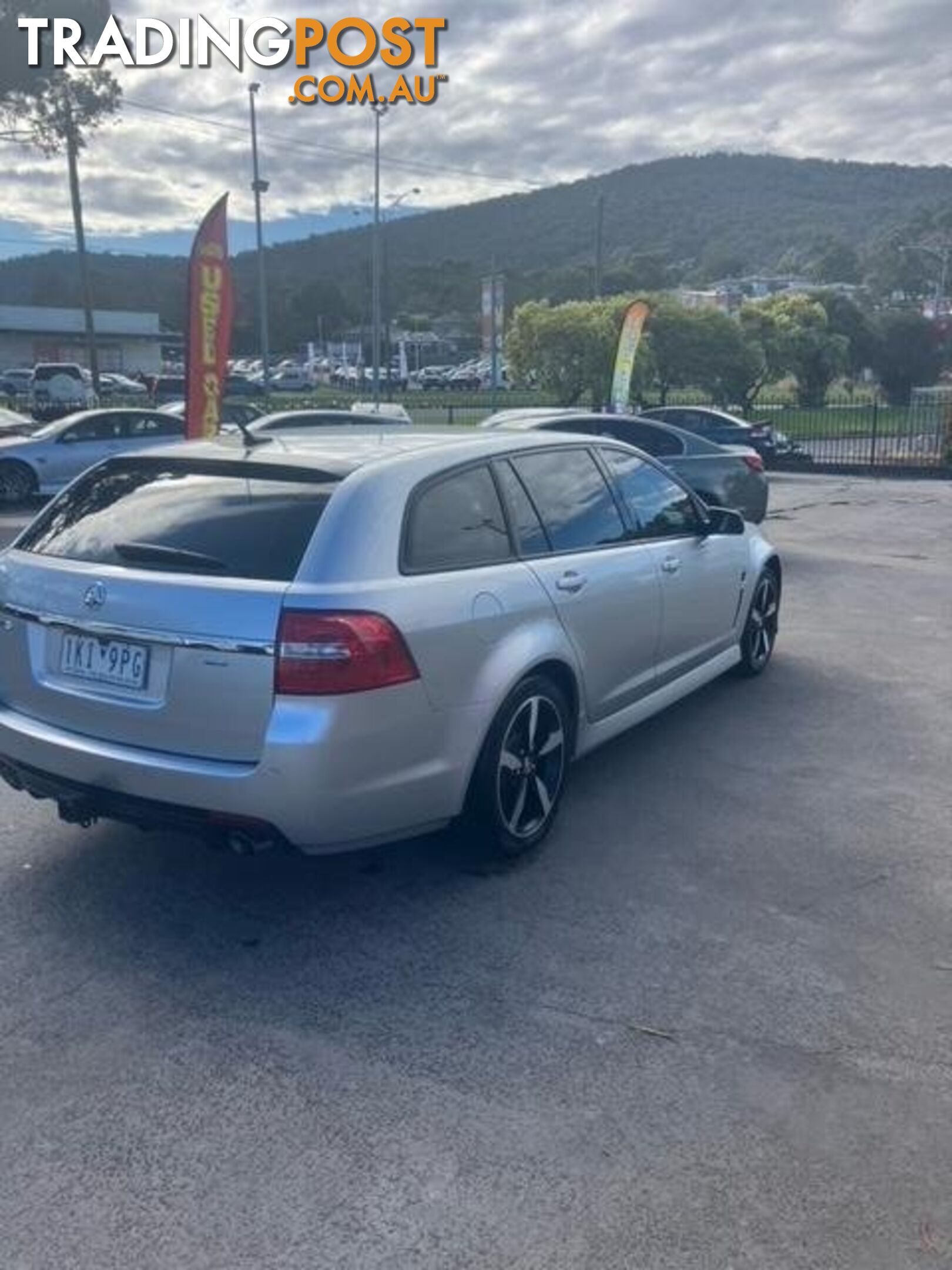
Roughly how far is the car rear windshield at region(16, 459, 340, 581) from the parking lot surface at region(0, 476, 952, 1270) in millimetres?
1173

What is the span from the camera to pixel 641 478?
5566 millimetres

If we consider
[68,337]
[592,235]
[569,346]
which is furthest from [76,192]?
[592,235]

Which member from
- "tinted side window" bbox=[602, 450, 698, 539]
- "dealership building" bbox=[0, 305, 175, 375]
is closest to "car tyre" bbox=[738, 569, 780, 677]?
"tinted side window" bbox=[602, 450, 698, 539]

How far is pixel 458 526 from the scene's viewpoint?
4.16 metres

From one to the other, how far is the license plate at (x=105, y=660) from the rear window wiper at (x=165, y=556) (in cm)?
28

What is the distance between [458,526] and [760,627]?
3.31 metres

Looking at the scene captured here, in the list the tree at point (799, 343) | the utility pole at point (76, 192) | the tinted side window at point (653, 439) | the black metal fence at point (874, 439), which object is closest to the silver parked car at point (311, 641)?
Answer: the tinted side window at point (653, 439)

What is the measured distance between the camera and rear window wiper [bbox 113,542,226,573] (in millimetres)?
3725

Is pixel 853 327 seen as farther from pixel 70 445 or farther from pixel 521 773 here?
pixel 521 773

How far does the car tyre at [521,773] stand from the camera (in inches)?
161

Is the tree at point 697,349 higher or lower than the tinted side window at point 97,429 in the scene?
higher

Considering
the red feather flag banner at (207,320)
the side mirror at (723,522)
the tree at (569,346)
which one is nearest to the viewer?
the side mirror at (723,522)

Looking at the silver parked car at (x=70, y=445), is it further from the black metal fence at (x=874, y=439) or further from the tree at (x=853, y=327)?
the tree at (x=853, y=327)

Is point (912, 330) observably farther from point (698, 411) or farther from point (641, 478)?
point (641, 478)
